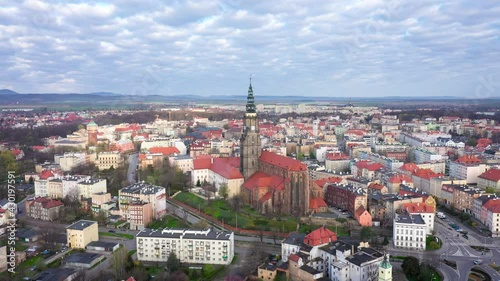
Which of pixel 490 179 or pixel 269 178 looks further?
pixel 490 179

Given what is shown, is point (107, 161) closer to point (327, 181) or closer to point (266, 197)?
point (266, 197)

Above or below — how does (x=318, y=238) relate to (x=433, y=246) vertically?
above

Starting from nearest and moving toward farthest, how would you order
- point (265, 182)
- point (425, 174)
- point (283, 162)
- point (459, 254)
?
1. point (459, 254)
2. point (283, 162)
3. point (265, 182)
4. point (425, 174)

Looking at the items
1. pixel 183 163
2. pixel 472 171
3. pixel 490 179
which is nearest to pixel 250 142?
pixel 183 163

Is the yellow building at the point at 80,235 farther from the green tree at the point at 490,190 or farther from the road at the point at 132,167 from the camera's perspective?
the green tree at the point at 490,190

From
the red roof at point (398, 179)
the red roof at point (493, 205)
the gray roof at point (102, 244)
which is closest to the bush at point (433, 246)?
the red roof at point (493, 205)

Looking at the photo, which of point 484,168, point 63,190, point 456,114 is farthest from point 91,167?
point 456,114

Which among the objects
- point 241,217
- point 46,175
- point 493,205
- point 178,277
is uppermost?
point 46,175
